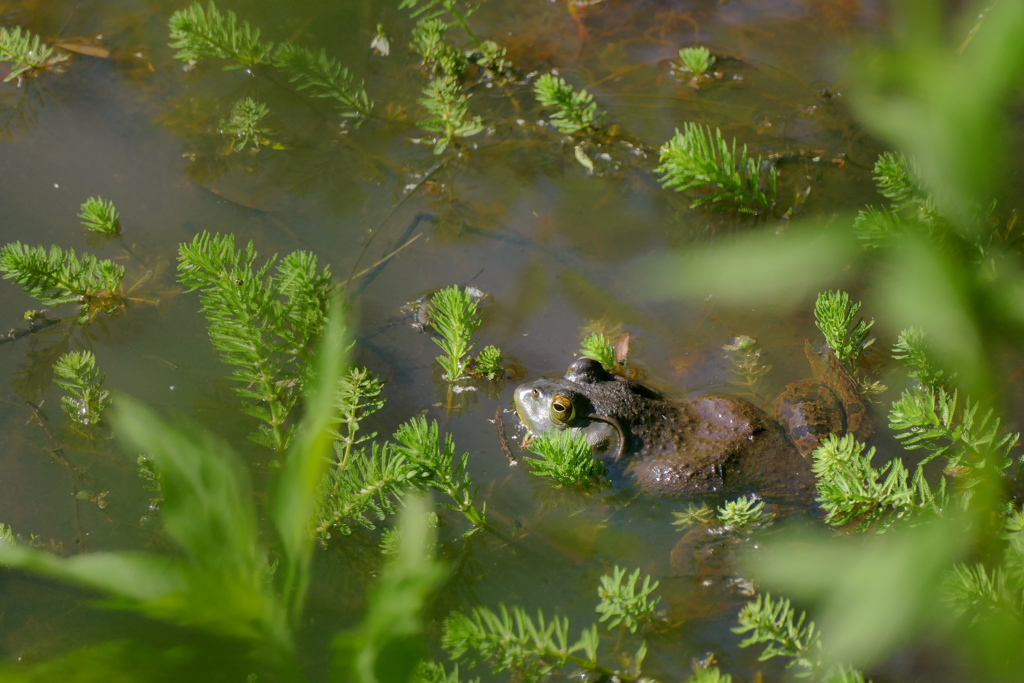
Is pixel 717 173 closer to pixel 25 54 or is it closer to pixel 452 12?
pixel 452 12

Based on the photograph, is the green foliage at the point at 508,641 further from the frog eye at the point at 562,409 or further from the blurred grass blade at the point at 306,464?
the blurred grass blade at the point at 306,464

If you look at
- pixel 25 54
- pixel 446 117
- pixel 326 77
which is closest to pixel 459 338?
pixel 446 117

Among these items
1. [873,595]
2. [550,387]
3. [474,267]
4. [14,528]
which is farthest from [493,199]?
[873,595]

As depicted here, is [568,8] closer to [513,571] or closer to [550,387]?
[550,387]

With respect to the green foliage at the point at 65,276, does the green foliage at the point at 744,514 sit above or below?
below

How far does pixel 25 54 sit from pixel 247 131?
1685mm

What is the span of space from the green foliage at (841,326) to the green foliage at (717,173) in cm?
77

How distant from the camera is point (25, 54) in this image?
4.74 m

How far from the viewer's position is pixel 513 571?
126 inches

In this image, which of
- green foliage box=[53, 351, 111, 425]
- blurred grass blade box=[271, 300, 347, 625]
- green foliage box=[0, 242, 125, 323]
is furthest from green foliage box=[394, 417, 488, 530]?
Answer: green foliage box=[0, 242, 125, 323]

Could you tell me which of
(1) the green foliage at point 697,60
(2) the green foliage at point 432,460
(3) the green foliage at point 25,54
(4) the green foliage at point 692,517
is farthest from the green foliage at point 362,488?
(3) the green foliage at point 25,54

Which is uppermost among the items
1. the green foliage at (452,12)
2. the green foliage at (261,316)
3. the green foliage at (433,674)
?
the green foliage at (452,12)

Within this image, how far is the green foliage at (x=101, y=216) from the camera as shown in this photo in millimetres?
3787

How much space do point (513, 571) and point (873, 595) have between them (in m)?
2.18
